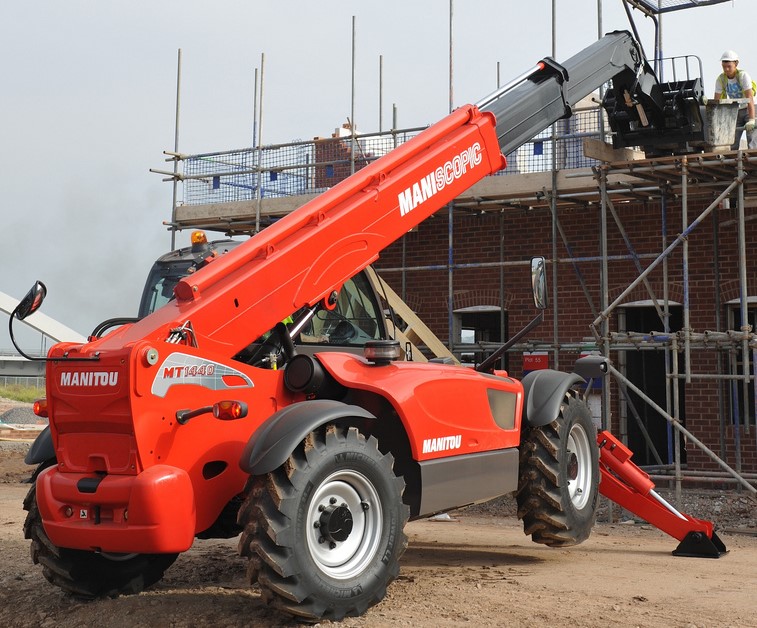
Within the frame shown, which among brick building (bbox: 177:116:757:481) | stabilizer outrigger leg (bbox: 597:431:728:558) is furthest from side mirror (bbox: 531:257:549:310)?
brick building (bbox: 177:116:757:481)

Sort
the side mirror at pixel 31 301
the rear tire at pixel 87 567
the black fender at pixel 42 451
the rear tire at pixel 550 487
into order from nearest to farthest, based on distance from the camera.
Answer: the side mirror at pixel 31 301 < the rear tire at pixel 87 567 < the black fender at pixel 42 451 < the rear tire at pixel 550 487

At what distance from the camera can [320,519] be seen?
5801mm

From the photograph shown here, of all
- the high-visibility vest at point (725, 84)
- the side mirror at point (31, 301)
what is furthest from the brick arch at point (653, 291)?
the side mirror at point (31, 301)

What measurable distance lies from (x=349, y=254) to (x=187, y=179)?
1137 centimetres

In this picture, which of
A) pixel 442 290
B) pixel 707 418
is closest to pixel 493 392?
pixel 707 418

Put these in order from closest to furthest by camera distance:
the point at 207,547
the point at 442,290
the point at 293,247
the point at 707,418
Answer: the point at 293,247 < the point at 207,547 < the point at 707,418 < the point at 442,290

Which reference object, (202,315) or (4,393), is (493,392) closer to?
(202,315)

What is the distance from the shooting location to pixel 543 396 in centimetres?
783

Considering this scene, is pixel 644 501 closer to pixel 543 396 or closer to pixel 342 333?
pixel 543 396

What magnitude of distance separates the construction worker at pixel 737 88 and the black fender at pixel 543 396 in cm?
594

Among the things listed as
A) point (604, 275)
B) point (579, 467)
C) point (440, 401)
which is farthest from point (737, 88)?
point (440, 401)

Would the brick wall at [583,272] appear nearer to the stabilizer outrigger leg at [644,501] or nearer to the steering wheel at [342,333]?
the stabilizer outrigger leg at [644,501]

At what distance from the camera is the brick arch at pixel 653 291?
14469mm

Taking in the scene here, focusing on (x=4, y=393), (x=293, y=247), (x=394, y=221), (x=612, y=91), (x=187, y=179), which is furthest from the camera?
(x=4, y=393)
